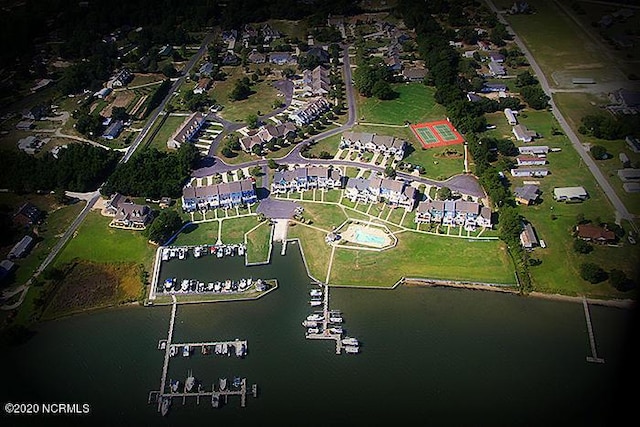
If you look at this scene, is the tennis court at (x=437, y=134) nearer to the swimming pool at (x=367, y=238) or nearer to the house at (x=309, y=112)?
the house at (x=309, y=112)

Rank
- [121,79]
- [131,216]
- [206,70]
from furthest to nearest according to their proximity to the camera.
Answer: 1. [206,70]
2. [121,79]
3. [131,216]

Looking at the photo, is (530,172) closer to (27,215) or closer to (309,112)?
(309,112)

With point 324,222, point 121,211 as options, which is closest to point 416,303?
point 324,222

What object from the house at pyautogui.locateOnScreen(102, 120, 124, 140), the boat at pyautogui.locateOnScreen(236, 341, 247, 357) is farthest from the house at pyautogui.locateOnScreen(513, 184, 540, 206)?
the house at pyautogui.locateOnScreen(102, 120, 124, 140)

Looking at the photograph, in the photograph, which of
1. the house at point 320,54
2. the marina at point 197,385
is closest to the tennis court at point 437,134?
the house at point 320,54

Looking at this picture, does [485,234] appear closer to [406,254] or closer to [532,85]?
[406,254]

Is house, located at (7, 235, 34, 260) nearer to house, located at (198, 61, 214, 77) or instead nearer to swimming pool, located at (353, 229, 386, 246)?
swimming pool, located at (353, 229, 386, 246)

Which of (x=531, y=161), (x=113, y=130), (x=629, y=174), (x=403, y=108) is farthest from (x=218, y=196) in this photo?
(x=629, y=174)
